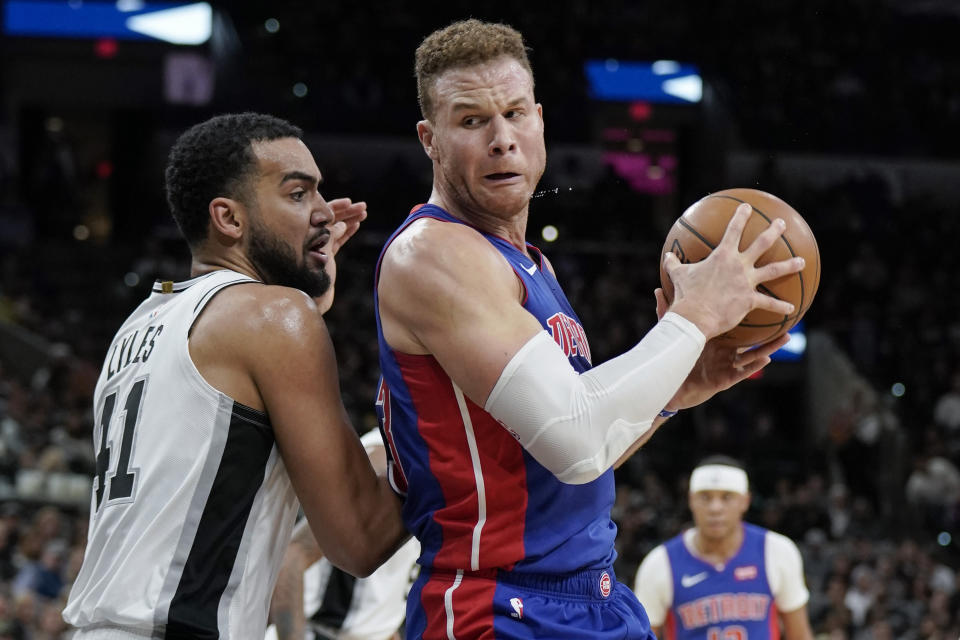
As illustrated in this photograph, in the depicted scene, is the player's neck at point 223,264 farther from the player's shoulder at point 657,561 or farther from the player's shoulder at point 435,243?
the player's shoulder at point 657,561

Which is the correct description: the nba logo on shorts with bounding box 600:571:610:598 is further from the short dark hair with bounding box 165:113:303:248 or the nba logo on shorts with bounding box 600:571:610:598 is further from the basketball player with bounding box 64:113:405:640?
the short dark hair with bounding box 165:113:303:248

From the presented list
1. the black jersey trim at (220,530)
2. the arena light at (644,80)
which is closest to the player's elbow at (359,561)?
the black jersey trim at (220,530)

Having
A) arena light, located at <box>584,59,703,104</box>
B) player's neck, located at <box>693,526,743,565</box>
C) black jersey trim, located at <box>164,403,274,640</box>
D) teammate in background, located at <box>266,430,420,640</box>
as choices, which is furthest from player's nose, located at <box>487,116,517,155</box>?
arena light, located at <box>584,59,703,104</box>

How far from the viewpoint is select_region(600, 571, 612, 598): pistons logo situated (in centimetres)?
274

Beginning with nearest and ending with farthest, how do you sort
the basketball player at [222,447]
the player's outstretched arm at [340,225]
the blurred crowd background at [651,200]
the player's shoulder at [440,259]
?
the player's shoulder at [440,259] < the basketball player at [222,447] < the player's outstretched arm at [340,225] < the blurred crowd background at [651,200]

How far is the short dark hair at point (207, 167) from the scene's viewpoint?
2959mm

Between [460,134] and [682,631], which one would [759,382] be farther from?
[460,134]

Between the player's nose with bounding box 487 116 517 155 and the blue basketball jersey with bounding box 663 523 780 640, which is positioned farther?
the blue basketball jersey with bounding box 663 523 780 640

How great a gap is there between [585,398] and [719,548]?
176 inches

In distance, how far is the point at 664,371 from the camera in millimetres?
2523

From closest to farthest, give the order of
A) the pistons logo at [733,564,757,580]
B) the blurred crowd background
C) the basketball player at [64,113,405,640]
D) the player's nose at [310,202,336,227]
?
the basketball player at [64,113,405,640] → the player's nose at [310,202,336,227] → the pistons logo at [733,564,757,580] → the blurred crowd background

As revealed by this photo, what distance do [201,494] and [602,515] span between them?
908 millimetres

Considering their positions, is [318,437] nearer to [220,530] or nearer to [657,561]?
[220,530]

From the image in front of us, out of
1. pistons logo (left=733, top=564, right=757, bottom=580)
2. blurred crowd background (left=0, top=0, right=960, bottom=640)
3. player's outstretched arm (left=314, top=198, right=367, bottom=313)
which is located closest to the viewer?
player's outstretched arm (left=314, top=198, right=367, bottom=313)
